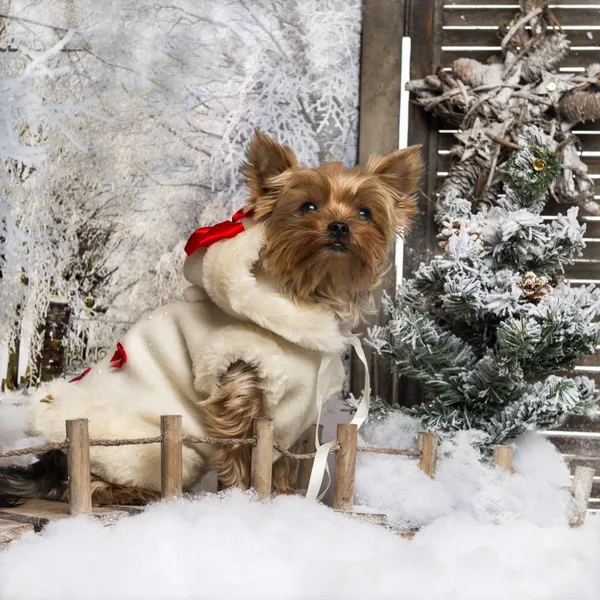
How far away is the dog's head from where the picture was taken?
1623 millimetres

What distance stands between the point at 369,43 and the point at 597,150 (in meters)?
0.69

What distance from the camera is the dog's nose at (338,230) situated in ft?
5.27

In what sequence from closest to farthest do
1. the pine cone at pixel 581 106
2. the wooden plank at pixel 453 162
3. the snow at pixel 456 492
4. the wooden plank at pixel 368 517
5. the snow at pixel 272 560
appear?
the snow at pixel 272 560 → the wooden plank at pixel 368 517 → the snow at pixel 456 492 → the pine cone at pixel 581 106 → the wooden plank at pixel 453 162

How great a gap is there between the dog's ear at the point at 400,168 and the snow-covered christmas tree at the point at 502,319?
193 millimetres

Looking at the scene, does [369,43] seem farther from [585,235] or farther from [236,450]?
[236,450]

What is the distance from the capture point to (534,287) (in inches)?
71.6

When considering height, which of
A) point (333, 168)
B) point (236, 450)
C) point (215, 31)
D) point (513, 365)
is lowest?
point (236, 450)

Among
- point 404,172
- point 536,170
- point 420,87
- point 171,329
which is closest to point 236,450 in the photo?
point 171,329

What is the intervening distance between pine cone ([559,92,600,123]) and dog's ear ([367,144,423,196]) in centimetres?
59

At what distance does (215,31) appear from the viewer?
230cm

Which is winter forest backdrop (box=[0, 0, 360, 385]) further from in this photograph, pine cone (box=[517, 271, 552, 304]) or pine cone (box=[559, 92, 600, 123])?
pine cone (box=[517, 271, 552, 304])

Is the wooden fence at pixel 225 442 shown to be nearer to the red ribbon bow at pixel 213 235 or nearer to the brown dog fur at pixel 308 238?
the brown dog fur at pixel 308 238

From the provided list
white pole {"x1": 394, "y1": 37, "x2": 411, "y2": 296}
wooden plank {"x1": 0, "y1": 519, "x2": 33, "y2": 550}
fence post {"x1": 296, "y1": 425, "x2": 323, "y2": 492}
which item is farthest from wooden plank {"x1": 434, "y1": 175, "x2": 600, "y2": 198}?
wooden plank {"x1": 0, "y1": 519, "x2": 33, "y2": 550}

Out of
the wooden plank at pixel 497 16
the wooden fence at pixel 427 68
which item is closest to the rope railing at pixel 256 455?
the wooden fence at pixel 427 68
